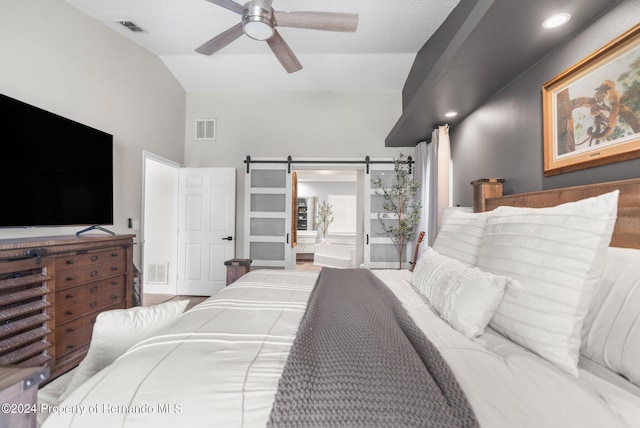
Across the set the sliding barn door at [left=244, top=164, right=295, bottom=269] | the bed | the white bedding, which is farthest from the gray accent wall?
the sliding barn door at [left=244, top=164, right=295, bottom=269]

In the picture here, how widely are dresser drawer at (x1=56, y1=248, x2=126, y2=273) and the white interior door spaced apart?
5.11 ft

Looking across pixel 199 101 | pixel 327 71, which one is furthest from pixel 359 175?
pixel 199 101

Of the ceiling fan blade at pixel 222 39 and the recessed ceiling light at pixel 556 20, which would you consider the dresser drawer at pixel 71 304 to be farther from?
the recessed ceiling light at pixel 556 20

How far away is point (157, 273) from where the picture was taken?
14.0ft

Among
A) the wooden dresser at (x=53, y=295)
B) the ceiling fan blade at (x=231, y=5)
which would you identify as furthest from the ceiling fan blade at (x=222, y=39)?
the wooden dresser at (x=53, y=295)

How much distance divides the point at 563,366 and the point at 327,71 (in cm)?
384

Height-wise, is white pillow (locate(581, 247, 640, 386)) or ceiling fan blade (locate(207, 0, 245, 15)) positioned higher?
ceiling fan blade (locate(207, 0, 245, 15))

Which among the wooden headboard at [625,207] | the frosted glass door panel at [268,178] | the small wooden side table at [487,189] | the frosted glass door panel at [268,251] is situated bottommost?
the frosted glass door panel at [268,251]

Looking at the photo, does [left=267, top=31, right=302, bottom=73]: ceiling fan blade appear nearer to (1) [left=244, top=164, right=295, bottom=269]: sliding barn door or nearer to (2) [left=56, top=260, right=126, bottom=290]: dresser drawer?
(1) [left=244, top=164, right=295, bottom=269]: sliding barn door

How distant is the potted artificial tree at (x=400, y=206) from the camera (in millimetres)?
3807

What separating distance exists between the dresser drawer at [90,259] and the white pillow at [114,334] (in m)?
1.38

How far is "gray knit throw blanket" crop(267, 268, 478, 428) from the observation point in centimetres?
59

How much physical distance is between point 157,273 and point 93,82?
278cm

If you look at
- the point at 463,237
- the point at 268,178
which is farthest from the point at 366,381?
the point at 268,178
